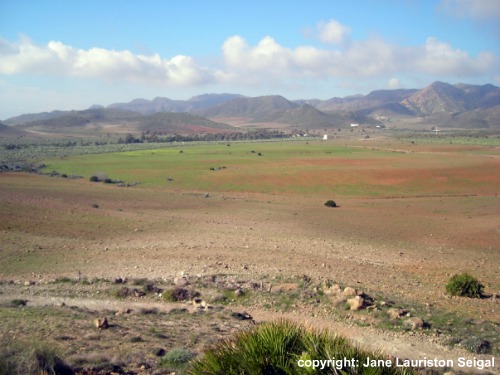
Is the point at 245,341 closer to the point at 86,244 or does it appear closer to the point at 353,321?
the point at 353,321

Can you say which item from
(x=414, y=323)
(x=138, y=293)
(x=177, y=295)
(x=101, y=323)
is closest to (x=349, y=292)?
(x=414, y=323)

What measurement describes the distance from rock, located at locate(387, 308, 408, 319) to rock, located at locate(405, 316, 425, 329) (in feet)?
1.37

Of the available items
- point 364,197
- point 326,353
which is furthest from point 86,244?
point 364,197

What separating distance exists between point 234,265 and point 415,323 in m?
7.60

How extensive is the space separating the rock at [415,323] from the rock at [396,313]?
1.37 ft

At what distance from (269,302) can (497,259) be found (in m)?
11.9

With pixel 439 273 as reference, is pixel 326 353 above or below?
above

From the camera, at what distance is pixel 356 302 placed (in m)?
12.5

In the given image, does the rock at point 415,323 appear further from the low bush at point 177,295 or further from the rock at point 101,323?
the rock at point 101,323

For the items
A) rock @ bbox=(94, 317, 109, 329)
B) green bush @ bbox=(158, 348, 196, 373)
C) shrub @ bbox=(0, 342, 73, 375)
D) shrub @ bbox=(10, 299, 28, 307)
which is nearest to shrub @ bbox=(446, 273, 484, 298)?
green bush @ bbox=(158, 348, 196, 373)

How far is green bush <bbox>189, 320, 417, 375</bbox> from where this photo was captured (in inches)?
206

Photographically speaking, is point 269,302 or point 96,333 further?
point 269,302

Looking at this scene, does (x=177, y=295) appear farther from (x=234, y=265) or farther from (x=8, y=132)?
(x=8, y=132)

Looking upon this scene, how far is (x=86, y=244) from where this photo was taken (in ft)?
66.6
